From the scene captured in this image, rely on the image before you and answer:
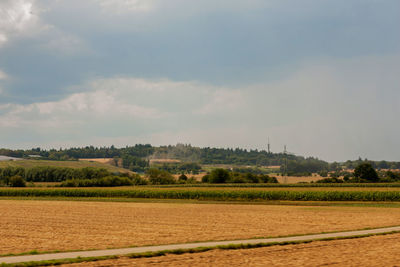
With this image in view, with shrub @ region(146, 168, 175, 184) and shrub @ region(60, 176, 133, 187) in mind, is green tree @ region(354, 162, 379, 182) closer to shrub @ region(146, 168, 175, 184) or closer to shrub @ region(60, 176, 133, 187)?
shrub @ region(146, 168, 175, 184)

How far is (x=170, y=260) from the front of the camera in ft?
60.0

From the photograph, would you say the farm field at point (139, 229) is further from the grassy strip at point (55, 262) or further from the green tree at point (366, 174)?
the green tree at point (366, 174)

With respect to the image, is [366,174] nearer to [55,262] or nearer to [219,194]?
[219,194]

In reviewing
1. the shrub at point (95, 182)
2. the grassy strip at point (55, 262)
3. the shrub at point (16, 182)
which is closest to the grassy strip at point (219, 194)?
the shrub at point (95, 182)

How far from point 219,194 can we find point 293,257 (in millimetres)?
53310

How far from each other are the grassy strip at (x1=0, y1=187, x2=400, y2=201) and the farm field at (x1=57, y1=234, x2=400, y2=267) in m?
45.1

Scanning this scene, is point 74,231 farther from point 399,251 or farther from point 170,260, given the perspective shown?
point 399,251

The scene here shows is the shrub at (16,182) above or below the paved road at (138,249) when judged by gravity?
below

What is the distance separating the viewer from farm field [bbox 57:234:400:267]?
17.8 meters

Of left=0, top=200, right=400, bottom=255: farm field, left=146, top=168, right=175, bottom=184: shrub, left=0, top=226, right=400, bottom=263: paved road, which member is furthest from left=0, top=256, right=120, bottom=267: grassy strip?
left=146, top=168, right=175, bottom=184: shrub

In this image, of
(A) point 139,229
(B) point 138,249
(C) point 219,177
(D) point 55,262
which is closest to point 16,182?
(C) point 219,177

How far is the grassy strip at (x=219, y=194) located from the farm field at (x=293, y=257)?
1776 inches

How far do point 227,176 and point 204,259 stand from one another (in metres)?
102

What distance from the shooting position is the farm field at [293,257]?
1784cm
